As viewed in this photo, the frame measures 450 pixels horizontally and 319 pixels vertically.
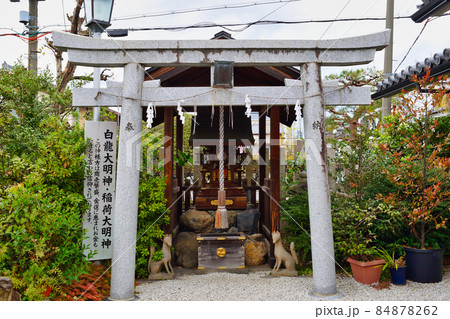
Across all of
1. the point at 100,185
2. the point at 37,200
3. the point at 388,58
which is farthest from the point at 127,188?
the point at 388,58

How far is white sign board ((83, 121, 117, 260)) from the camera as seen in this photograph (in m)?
5.84

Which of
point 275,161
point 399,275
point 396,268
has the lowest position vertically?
Result: point 399,275

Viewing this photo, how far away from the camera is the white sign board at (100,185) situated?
19.1 ft

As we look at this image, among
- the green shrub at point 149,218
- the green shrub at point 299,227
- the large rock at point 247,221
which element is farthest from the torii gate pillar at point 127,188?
the large rock at point 247,221

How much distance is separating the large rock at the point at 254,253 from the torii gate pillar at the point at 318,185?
6.00 ft

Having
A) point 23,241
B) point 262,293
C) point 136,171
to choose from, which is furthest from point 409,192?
point 23,241

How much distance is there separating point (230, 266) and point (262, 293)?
128 centimetres

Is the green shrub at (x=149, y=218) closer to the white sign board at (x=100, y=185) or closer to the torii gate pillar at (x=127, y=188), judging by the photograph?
the white sign board at (x=100, y=185)

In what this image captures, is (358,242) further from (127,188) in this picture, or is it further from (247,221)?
(127,188)

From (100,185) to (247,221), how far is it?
3616 mm

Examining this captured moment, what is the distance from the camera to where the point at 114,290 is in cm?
A: 502

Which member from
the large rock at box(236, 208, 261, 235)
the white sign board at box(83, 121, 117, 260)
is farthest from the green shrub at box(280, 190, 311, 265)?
the white sign board at box(83, 121, 117, 260)

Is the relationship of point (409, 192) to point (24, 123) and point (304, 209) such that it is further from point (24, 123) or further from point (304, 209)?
point (24, 123)

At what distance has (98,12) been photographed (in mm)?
5707
